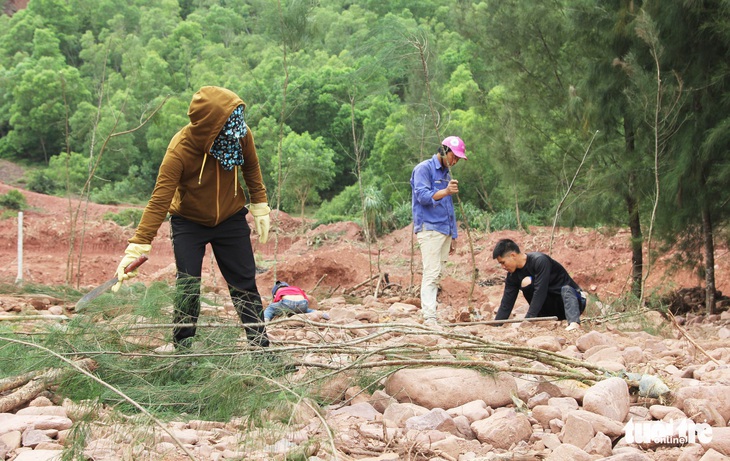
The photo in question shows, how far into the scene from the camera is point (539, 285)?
5.70 meters

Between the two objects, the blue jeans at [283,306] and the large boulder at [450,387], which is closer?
the large boulder at [450,387]

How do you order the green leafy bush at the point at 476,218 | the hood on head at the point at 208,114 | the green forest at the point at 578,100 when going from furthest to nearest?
the green leafy bush at the point at 476,218 < the green forest at the point at 578,100 < the hood on head at the point at 208,114

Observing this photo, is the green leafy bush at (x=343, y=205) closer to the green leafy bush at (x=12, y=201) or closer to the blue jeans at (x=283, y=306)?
the green leafy bush at (x=12, y=201)

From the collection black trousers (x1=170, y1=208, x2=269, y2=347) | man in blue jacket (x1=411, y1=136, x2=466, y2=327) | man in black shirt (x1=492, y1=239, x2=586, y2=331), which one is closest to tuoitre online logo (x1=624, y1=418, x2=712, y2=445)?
black trousers (x1=170, y1=208, x2=269, y2=347)

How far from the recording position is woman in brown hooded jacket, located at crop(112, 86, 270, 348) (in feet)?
12.8

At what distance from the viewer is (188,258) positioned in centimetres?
406

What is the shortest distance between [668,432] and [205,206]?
8.18ft

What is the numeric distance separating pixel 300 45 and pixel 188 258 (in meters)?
5.31

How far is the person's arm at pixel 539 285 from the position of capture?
5.66m

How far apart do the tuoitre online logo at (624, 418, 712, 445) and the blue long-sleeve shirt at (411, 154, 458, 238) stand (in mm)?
3506

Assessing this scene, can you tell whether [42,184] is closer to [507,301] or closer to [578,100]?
[578,100]

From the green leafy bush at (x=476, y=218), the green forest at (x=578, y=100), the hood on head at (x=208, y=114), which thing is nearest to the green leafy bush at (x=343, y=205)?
the green leafy bush at (x=476, y=218)

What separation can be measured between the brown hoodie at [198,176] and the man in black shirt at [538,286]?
2.37 meters

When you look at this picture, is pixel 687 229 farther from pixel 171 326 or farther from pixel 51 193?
pixel 51 193
